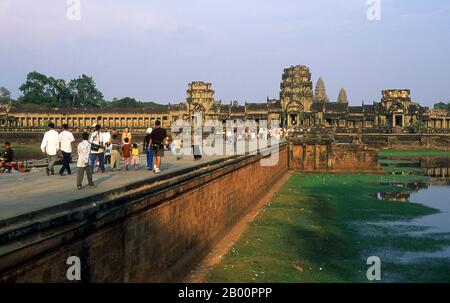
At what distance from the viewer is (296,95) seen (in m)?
86.1

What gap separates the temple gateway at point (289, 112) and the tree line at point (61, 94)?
27.9 meters

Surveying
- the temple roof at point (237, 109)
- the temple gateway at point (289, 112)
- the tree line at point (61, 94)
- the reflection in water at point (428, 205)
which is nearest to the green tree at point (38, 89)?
the tree line at point (61, 94)

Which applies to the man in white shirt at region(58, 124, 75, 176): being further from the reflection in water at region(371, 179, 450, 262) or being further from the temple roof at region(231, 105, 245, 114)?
the temple roof at region(231, 105, 245, 114)

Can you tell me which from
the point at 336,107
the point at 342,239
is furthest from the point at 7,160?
the point at 336,107

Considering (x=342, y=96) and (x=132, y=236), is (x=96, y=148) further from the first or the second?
(x=342, y=96)

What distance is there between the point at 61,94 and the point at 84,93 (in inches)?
239

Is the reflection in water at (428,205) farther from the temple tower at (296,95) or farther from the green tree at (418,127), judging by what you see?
the temple tower at (296,95)

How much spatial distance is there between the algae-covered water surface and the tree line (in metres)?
97.7

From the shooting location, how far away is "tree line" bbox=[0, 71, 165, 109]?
122000 mm

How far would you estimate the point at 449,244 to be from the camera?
631 inches

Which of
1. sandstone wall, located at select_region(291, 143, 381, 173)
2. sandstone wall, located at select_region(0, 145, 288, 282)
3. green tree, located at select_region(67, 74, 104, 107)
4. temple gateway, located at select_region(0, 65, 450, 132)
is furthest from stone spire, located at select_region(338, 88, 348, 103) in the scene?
sandstone wall, located at select_region(0, 145, 288, 282)
